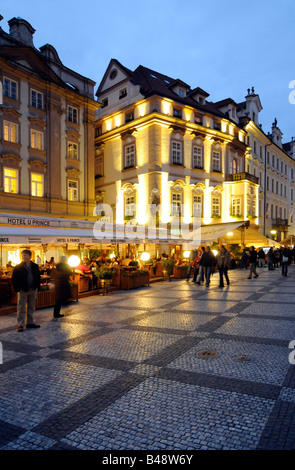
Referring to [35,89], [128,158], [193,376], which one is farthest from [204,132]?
[193,376]

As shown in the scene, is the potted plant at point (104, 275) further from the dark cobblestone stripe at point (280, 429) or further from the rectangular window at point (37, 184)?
the rectangular window at point (37, 184)

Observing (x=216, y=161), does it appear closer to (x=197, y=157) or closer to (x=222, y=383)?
(x=197, y=157)

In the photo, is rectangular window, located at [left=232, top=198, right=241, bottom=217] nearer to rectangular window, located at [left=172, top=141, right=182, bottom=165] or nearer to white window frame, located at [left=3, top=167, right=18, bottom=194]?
rectangular window, located at [left=172, top=141, right=182, bottom=165]

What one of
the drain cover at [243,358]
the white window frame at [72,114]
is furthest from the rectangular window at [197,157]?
the drain cover at [243,358]

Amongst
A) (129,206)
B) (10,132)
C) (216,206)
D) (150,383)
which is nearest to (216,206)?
(216,206)

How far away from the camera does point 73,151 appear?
85.0 feet

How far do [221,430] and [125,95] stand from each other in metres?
31.9

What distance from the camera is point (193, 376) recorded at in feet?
16.4

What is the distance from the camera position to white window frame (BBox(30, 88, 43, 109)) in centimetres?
2308

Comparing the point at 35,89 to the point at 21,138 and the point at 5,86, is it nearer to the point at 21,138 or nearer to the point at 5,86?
the point at 5,86

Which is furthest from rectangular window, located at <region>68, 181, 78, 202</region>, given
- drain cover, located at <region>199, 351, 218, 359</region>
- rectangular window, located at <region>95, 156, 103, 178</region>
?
drain cover, located at <region>199, 351, 218, 359</region>

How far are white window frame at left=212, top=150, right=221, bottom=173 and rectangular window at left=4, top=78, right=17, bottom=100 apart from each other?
745 inches

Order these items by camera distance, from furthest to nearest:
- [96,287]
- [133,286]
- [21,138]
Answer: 1. [21,138]
2. [133,286]
3. [96,287]

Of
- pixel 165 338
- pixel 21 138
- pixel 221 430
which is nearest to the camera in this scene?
pixel 221 430
